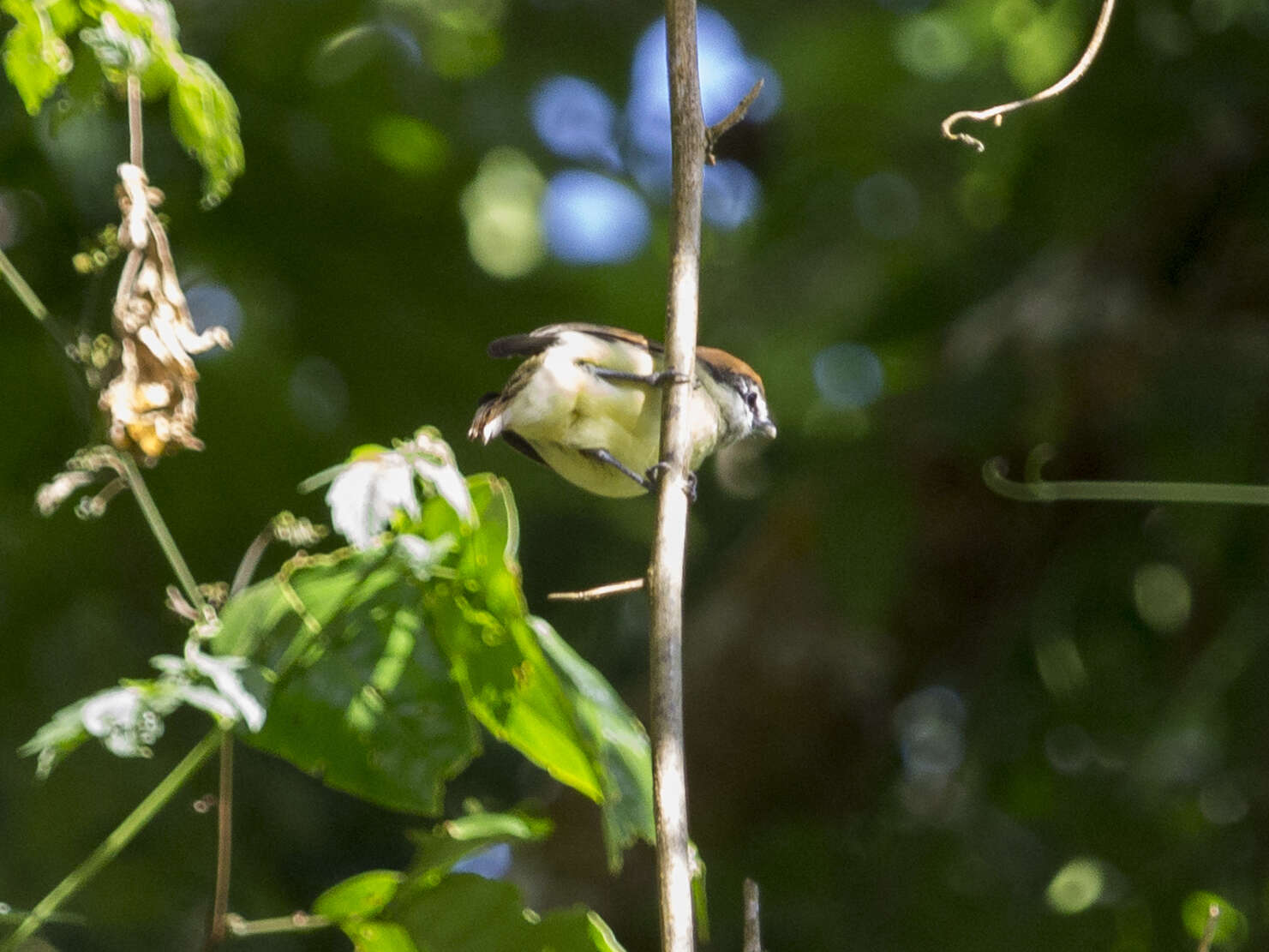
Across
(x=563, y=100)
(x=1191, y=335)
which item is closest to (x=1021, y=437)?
(x=1191, y=335)

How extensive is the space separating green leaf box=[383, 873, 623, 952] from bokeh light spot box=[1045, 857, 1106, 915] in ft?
9.67

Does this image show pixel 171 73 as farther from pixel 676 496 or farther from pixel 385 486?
pixel 676 496

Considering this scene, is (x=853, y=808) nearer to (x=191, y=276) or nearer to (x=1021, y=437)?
(x=1021, y=437)

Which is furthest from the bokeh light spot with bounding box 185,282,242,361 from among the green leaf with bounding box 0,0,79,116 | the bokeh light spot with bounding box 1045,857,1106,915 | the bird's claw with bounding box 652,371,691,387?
the bokeh light spot with bounding box 1045,857,1106,915

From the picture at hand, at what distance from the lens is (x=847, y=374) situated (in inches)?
200

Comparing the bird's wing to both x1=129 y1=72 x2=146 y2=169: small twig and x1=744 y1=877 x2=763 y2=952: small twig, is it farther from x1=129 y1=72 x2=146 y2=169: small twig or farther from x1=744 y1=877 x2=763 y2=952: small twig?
x1=744 y1=877 x2=763 y2=952: small twig

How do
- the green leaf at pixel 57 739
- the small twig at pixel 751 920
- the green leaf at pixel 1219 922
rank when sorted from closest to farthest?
the small twig at pixel 751 920, the green leaf at pixel 57 739, the green leaf at pixel 1219 922

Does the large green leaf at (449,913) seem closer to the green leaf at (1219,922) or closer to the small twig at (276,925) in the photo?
the small twig at (276,925)

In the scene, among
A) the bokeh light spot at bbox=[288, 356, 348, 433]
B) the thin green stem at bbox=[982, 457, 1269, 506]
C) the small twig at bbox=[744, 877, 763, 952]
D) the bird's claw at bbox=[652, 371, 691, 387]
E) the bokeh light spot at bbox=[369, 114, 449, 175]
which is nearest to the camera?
the small twig at bbox=[744, 877, 763, 952]

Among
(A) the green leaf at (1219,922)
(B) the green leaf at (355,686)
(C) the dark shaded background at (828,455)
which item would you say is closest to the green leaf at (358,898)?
(B) the green leaf at (355,686)

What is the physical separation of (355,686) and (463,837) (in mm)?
291

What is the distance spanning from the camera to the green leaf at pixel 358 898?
202cm

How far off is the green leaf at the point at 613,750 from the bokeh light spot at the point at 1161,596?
2836 mm

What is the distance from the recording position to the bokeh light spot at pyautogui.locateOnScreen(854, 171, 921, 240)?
531 centimetres
